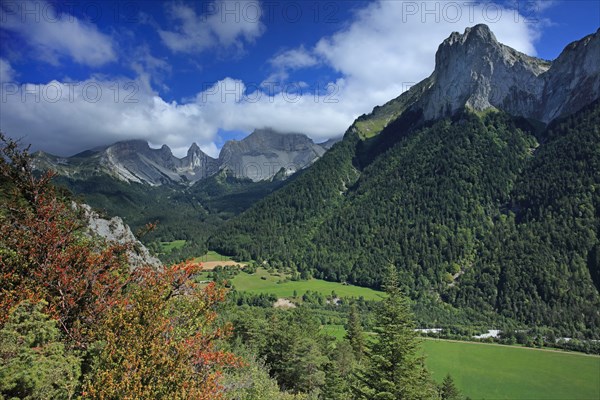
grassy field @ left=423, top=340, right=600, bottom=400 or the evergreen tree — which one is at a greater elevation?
the evergreen tree

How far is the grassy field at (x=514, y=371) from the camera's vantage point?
94.4m

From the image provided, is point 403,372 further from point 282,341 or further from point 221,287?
point 282,341

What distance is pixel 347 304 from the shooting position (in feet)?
579

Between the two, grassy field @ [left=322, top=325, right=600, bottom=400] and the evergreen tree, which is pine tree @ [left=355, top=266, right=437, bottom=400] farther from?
grassy field @ [left=322, top=325, right=600, bottom=400]

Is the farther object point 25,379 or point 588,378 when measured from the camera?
point 588,378

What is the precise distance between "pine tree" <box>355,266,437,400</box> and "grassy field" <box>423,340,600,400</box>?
3088 inches

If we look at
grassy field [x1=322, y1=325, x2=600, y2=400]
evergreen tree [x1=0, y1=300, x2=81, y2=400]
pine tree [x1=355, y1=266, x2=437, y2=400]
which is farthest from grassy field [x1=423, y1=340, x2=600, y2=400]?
evergreen tree [x1=0, y1=300, x2=81, y2=400]

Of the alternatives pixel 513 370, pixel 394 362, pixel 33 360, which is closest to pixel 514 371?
pixel 513 370

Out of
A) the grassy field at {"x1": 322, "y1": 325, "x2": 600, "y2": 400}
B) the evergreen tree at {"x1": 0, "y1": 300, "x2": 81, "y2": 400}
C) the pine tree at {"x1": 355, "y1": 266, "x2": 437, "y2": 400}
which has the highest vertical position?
the evergreen tree at {"x1": 0, "y1": 300, "x2": 81, "y2": 400}

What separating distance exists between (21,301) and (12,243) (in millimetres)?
3987

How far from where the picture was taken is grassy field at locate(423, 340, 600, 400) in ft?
310

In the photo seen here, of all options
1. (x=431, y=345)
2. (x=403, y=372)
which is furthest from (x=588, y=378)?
(x=403, y=372)

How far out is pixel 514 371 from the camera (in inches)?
4309

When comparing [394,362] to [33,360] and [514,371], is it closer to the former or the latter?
[33,360]
